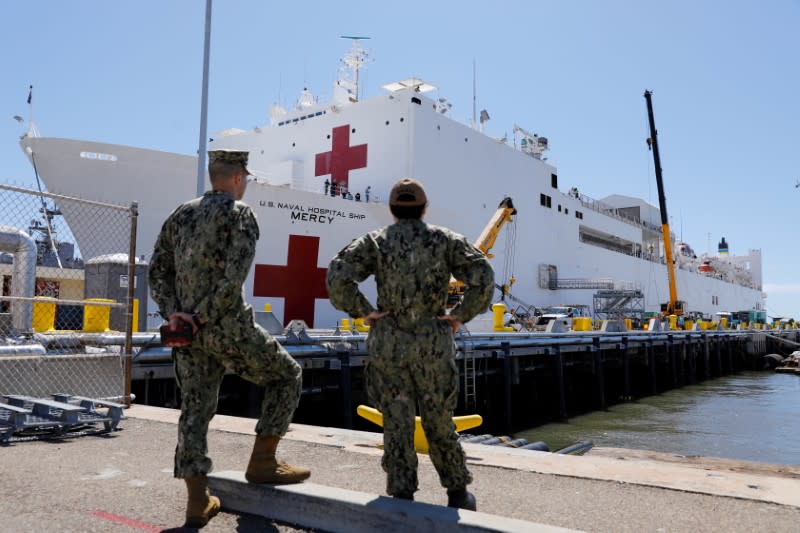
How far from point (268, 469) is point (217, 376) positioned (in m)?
0.40

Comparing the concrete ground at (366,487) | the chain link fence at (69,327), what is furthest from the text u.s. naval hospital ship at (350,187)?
the concrete ground at (366,487)

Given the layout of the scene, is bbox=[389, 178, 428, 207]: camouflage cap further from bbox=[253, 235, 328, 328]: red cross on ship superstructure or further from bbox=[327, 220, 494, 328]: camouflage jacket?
bbox=[253, 235, 328, 328]: red cross on ship superstructure

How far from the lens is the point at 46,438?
363 centimetres

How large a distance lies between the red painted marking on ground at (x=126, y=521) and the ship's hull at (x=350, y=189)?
10351 millimetres

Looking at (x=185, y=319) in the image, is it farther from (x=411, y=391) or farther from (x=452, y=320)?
(x=452, y=320)

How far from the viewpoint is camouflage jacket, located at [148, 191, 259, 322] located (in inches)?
82.5

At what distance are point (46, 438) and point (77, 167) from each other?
9815mm

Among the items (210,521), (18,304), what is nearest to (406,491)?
(210,521)

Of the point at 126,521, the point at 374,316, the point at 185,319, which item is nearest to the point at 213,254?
the point at 185,319

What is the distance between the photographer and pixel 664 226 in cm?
2919

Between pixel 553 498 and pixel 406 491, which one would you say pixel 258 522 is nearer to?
pixel 406 491

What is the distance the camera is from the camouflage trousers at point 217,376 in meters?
2.09

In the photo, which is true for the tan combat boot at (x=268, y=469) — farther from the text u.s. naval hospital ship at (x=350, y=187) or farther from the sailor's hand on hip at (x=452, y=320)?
the text u.s. naval hospital ship at (x=350, y=187)

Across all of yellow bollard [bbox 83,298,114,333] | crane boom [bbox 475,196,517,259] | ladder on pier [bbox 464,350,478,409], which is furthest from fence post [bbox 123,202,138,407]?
crane boom [bbox 475,196,517,259]
